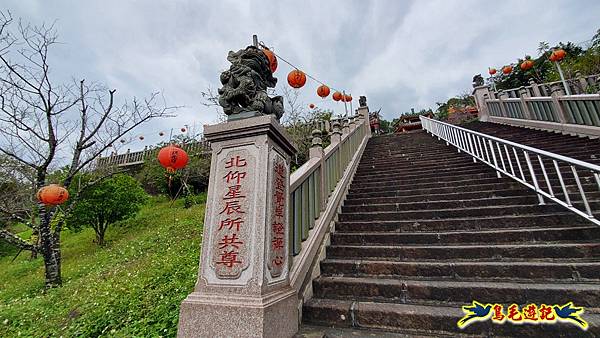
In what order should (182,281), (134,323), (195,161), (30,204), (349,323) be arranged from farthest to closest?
(195,161)
(30,204)
(182,281)
(134,323)
(349,323)

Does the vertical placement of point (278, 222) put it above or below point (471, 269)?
above

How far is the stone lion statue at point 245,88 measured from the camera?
8.80 feet

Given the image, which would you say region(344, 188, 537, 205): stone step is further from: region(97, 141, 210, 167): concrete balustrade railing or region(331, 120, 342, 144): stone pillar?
region(97, 141, 210, 167): concrete balustrade railing

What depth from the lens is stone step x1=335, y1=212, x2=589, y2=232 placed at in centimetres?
341

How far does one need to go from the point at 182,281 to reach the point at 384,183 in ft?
15.1

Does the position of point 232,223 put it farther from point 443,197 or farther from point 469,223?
point 443,197

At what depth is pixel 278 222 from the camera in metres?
2.51

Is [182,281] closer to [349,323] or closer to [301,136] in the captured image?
[349,323]

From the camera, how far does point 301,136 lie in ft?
43.2

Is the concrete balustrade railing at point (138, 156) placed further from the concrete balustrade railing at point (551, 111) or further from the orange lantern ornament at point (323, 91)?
the concrete balustrade railing at point (551, 111)

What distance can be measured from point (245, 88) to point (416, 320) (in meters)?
2.70

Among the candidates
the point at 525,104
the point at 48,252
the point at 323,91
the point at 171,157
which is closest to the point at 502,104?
the point at 525,104

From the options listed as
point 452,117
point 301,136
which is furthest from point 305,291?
point 452,117

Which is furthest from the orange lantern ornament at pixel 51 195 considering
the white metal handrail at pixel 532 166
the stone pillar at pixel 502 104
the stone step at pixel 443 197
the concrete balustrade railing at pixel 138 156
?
the stone pillar at pixel 502 104
